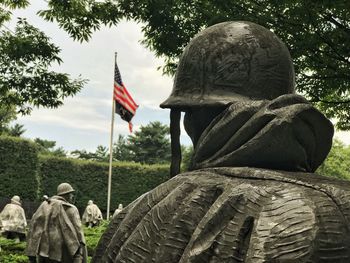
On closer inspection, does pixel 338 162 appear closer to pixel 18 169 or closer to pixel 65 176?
pixel 65 176

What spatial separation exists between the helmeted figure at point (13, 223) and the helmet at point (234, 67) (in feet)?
64.4

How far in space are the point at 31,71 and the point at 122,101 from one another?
6.96 m

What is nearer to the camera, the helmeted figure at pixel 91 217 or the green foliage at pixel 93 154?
the helmeted figure at pixel 91 217

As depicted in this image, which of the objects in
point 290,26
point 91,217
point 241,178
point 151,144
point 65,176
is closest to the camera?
point 241,178

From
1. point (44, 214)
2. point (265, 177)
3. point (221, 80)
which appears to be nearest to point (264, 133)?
point (265, 177)

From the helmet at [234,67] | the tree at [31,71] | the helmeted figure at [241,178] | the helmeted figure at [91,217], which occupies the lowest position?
the helmeted figure at [91,217]

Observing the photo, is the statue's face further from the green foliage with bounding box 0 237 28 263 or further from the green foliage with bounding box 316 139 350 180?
the green foliage with bounding box 316 139 350 180

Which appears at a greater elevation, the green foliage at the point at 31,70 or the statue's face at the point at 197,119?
the green foliage at the point at 31,70

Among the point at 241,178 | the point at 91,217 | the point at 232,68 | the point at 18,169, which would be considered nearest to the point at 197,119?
the point at 232,68

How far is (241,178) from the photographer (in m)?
1.88

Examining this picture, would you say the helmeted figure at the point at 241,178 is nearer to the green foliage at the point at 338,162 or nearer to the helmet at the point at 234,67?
the helmet at the point at 234,67

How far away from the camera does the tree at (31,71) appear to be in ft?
45.7

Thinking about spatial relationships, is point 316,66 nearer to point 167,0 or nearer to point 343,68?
point 343,68

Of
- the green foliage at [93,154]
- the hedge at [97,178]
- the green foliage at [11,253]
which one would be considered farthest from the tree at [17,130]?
the green foliage at [11,253]
